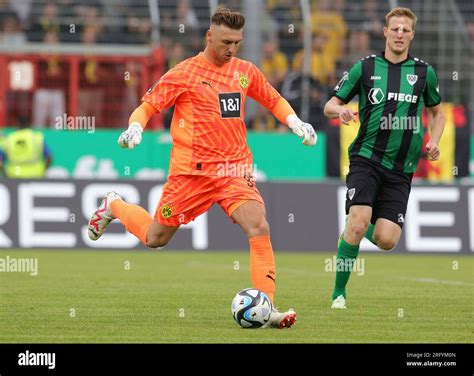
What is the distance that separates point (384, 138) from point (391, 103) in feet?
1.01

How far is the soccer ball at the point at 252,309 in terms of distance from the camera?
8.91 metres

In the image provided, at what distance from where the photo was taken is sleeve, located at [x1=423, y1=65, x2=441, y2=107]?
34.0 ft

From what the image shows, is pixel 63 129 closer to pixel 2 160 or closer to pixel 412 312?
pixel 2 160

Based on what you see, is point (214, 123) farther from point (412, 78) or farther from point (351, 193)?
point (412, 78)

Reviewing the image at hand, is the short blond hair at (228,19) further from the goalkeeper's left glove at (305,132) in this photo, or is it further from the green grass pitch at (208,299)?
the green grass pitch at (208,299)

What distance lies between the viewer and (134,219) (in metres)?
10.5

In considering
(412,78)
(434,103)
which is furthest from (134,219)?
(434,103)

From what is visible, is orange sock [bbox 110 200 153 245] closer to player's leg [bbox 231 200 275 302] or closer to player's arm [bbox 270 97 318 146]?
player's leg [bbox 231 200 275 302]

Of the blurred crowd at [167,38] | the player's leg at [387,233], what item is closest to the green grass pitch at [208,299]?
the player's leg at [387,233]

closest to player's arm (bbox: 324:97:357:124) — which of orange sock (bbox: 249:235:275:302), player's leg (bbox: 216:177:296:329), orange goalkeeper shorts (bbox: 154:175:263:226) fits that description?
orange goalkeeper shorts (bbox: 154:175:263:226)

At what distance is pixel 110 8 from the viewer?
2144 centimetres

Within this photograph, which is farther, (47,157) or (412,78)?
(47,157)
